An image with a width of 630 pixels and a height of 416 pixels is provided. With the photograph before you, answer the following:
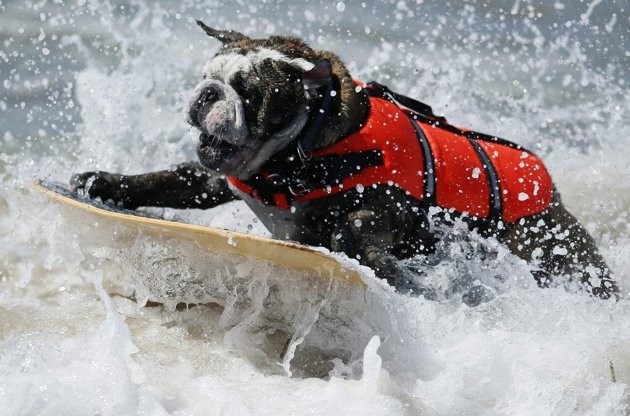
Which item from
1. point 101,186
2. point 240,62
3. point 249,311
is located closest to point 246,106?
point 240,62

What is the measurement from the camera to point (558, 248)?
15.7 ft

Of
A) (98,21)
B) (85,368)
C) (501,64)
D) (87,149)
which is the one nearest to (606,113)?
(501,64)

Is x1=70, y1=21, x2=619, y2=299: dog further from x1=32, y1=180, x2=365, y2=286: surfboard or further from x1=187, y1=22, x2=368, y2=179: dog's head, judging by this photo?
x1=32, y1=180, x2=365, y2=286: surfboard

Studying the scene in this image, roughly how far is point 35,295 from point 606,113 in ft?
18.8

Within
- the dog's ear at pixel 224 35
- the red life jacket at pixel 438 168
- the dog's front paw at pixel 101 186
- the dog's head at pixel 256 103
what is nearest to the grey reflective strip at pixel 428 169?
the red life jacket at pixel 438 168

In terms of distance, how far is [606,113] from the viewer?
839 cm

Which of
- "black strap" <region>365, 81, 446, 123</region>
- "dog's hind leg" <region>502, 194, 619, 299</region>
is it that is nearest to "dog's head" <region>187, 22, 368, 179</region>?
"black strap" <region>365, 81, 446, 123</region>

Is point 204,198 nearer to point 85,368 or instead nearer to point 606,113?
point 85,368

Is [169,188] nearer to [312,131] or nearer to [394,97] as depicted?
[312,131]

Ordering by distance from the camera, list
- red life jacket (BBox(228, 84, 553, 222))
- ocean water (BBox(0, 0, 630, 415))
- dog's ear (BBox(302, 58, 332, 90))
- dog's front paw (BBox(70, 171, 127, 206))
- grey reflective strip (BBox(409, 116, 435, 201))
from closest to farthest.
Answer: ocean water (BBox(0, 0, 630, 415))
dog's ear (BBox(302, 58, 332, 90))
red life jacket (BBox(228, 84, 553, 222))
grey reflective strip (BBox(409, 116, 435, 201))
dog's front paw (BBox(70, 171, 127, 206))

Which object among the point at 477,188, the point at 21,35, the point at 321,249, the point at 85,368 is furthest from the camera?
the point at 21,35

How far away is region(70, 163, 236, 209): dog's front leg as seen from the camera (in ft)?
16.0

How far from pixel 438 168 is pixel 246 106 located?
1.06 metres

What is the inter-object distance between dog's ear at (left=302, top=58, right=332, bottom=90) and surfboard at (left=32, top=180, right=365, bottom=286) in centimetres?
80
